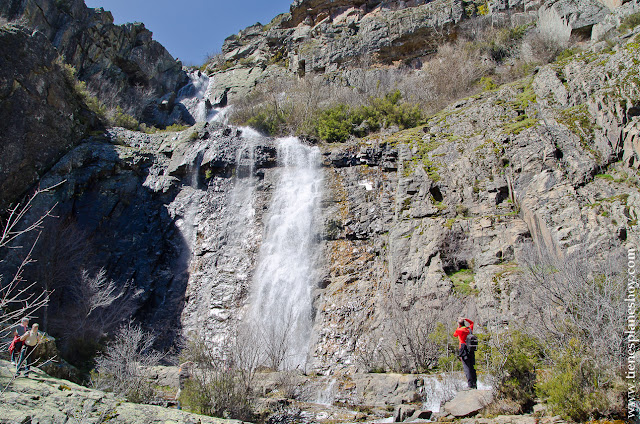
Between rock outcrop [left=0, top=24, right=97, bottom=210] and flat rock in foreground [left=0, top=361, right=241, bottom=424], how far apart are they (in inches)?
720

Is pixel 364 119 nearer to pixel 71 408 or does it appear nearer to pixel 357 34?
pixel 357 34

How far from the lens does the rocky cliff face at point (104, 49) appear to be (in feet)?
99.7

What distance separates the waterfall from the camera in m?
15.1

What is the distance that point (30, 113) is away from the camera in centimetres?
2061

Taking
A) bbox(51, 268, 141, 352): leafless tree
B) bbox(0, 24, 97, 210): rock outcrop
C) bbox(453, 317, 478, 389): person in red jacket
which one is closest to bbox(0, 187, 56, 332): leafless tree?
bbox(51, 268, 141, 352): leafless tree

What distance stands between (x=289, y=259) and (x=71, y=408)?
1375 cm

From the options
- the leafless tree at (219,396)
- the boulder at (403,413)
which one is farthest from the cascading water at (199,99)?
the boulder at (403,413)

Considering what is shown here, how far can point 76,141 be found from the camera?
22.8 m

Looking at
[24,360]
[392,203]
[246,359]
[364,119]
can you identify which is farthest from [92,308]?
[364,119]

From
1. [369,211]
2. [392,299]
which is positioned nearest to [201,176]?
[369,211]

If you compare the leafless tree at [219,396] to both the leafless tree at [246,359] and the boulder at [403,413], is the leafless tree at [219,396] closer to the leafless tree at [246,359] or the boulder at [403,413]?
the leafless tree at [246,359]

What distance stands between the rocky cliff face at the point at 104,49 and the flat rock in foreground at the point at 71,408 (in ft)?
99.9

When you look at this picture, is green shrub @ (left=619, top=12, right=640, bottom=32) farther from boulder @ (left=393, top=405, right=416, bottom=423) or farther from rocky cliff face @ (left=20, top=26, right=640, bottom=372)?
boulder @ (left=393, top=405, right=416, bottom=423)

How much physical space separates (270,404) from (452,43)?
1203 inches
